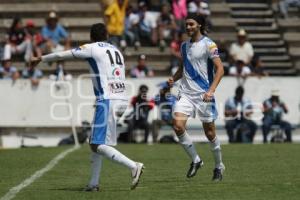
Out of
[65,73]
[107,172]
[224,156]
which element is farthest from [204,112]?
[65,73]

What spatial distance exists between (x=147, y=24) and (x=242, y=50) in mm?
2789

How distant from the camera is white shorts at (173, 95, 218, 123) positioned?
41.1 feet

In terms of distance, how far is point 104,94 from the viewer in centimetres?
1103

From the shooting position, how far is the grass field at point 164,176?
10.7 m

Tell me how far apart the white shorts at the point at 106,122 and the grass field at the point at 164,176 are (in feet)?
1.96

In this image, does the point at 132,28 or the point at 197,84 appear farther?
the point at 132,28

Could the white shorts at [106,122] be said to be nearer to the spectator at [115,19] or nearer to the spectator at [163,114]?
the spectator at [163,114]

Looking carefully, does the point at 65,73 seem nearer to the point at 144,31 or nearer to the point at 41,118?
the point at 41,118

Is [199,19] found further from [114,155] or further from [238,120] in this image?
[238,120]

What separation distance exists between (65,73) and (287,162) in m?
10.0

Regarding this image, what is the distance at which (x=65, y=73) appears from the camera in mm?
24469

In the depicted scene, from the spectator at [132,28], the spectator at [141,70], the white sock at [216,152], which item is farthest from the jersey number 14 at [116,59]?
the spectator at [132,28]

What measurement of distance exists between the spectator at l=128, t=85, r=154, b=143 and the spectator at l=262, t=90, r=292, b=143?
2.83 metres

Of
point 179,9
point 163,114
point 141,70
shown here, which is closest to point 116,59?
point 163,114
